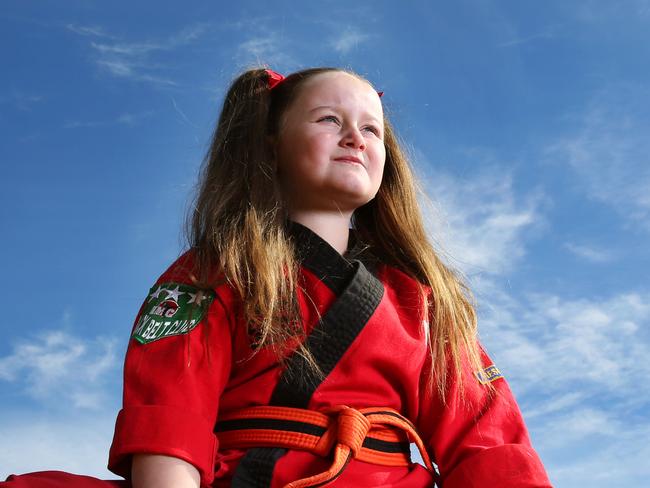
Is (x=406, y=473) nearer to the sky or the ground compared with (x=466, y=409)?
nearer to the ground

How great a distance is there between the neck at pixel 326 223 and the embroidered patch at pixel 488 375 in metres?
0.67

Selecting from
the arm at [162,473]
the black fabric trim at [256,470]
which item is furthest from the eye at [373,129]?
the arm at [162,473]

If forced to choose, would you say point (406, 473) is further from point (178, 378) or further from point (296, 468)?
point (178, 378)

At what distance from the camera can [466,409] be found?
9.23 ft

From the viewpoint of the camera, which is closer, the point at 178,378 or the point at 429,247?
the point at 178,378

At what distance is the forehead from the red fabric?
26.0 inches

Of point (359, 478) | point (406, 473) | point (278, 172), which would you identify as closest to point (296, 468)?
point (359, 478)

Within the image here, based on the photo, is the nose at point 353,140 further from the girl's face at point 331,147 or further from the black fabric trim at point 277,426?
the black fabric trim at point 277,426

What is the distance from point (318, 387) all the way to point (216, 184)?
3.09 feet

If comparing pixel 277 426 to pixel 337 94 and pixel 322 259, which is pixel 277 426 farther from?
pixel 337 94

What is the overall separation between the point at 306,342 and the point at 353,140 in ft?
2.47

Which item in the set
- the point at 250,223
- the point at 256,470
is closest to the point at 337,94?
the point at 250,223

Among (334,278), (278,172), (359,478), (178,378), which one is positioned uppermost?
(278,172)

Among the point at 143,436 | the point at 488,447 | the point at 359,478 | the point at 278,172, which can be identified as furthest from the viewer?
the point at 278,172
